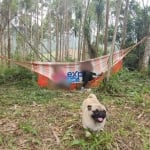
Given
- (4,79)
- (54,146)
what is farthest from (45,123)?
(4,79)

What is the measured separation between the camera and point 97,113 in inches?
149

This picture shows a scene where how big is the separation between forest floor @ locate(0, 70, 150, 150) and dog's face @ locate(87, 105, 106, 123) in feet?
0.79

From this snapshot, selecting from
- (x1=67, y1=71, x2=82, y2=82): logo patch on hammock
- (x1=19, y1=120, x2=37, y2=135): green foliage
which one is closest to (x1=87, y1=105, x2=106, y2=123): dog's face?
(x1=19, y1=120, x2=37, y2=135): green foliage

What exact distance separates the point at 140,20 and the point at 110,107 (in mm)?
7390

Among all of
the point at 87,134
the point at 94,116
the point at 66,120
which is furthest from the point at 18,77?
the point at 94,116

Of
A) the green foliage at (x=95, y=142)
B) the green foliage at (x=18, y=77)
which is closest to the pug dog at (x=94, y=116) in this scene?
the green foliage at (x=95, y=142)

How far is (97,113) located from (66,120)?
836 millimetres

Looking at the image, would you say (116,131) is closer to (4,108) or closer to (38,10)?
(4,108)

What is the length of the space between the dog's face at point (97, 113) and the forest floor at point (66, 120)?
24 cm

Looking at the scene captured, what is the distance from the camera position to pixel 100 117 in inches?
149

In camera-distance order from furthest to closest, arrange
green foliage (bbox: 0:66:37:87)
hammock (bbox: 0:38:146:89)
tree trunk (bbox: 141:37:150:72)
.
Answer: tree trunk (bbox: 141:37:150:72)
green foliage (bbox: 0:66:37:87)
hammock (bbox: 0:38:146:89)

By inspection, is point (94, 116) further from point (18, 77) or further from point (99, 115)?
point (18, 77)

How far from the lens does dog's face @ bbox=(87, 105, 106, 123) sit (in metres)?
3.78

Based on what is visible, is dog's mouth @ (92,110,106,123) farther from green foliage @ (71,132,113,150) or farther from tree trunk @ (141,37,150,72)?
tree trunk @ (141,37,150,72)
